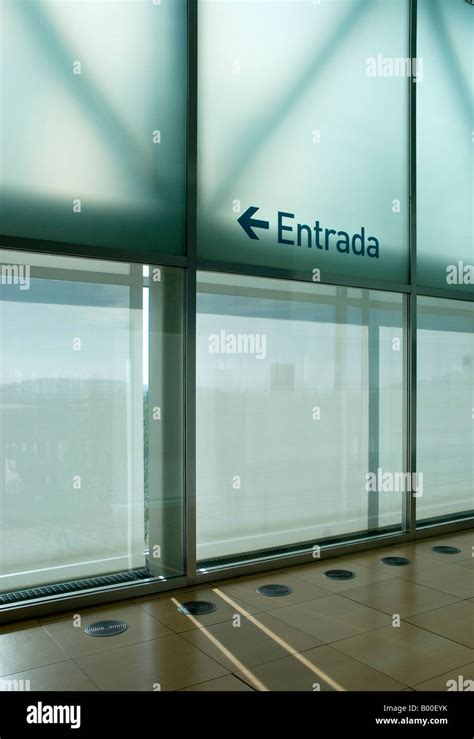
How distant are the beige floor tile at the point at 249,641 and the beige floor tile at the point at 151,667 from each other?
86 millimetres

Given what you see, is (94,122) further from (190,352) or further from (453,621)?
(453,621)

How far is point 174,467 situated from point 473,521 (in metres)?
3.67

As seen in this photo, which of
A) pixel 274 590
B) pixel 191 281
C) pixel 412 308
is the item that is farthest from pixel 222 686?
pixel 412 308

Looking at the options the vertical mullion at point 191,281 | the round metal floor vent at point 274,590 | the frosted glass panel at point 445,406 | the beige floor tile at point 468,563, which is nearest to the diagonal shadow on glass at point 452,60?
the frosted glass panel at point 445,406

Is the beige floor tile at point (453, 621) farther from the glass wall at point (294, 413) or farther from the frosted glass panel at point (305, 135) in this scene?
the frosted glass panel at point (305, 135)

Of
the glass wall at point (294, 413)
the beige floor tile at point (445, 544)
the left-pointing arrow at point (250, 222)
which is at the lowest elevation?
the beige floor tile at point (445, 544)

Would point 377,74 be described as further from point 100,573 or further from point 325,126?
point 100,573

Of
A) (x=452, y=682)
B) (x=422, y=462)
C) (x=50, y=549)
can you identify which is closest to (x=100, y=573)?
(x=50, y=549)

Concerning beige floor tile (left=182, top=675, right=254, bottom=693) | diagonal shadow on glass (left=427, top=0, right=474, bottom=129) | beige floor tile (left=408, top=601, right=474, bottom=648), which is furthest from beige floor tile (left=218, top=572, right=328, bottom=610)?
diagonal shadow on glass (left=427, top=0, right=474, bottom=129)

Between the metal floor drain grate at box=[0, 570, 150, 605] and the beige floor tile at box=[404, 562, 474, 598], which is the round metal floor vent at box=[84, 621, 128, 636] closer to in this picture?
the metal floor drain grate at box=[0, 570, 150, 605]

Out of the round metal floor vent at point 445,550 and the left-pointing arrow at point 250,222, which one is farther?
the round metal floor vent at point 445,550

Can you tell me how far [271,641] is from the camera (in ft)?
12.2

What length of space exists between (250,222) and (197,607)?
2.91 metres

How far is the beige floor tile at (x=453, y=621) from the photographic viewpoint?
383 cm
